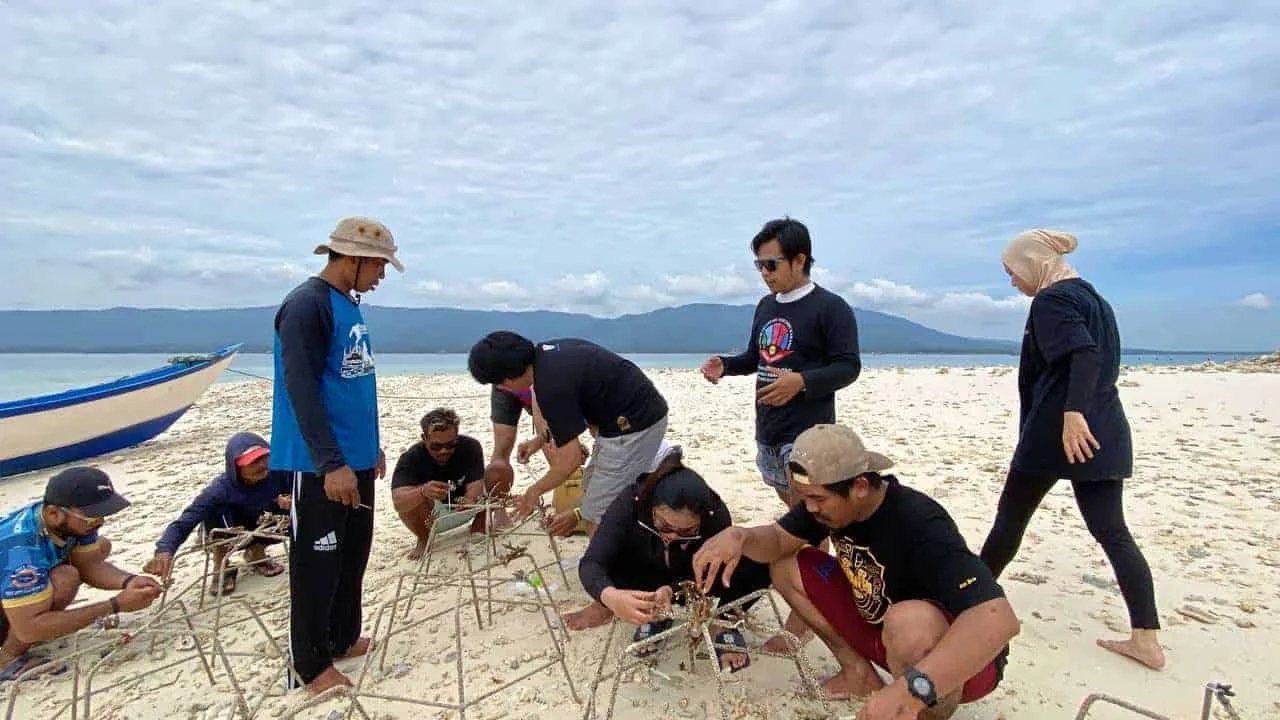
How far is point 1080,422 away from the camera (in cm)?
243

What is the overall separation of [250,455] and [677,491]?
2.80 metres

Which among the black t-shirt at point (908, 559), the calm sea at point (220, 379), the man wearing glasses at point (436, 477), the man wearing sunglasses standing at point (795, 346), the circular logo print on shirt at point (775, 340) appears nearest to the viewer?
the black t-shirt at point (908, 559)

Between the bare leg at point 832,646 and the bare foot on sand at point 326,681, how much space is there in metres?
Result: 1.83

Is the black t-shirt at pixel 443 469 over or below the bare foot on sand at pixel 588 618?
over

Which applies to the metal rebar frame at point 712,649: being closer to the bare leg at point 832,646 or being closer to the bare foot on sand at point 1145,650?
the bare leg at point 832,646

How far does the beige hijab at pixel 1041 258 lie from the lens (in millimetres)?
2684

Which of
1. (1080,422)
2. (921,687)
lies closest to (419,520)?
(921,687)

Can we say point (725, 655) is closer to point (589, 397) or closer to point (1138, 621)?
point (589, 397)

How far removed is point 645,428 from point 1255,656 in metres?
2.74

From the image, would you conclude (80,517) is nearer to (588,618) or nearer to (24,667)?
(24,667)

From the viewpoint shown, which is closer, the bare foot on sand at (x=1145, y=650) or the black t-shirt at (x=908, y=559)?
the black t-shirt at (x=908, y=559)

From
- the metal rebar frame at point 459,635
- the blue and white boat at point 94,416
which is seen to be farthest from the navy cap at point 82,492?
the blue and white boat at point 94,416

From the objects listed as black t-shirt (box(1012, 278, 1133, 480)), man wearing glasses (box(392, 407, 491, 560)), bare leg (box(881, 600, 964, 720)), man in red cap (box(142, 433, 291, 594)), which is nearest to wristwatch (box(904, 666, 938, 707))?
bare leg (box(881, 600, 964, 720))

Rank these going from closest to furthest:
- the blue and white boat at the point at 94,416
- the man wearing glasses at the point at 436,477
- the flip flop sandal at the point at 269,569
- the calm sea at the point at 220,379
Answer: the flip flop sandal at the point at 269,569
the man wearing glasses at the point at 436,477
the blue and white boat at the point at 94,416
the calm sea at the point at 220,379
